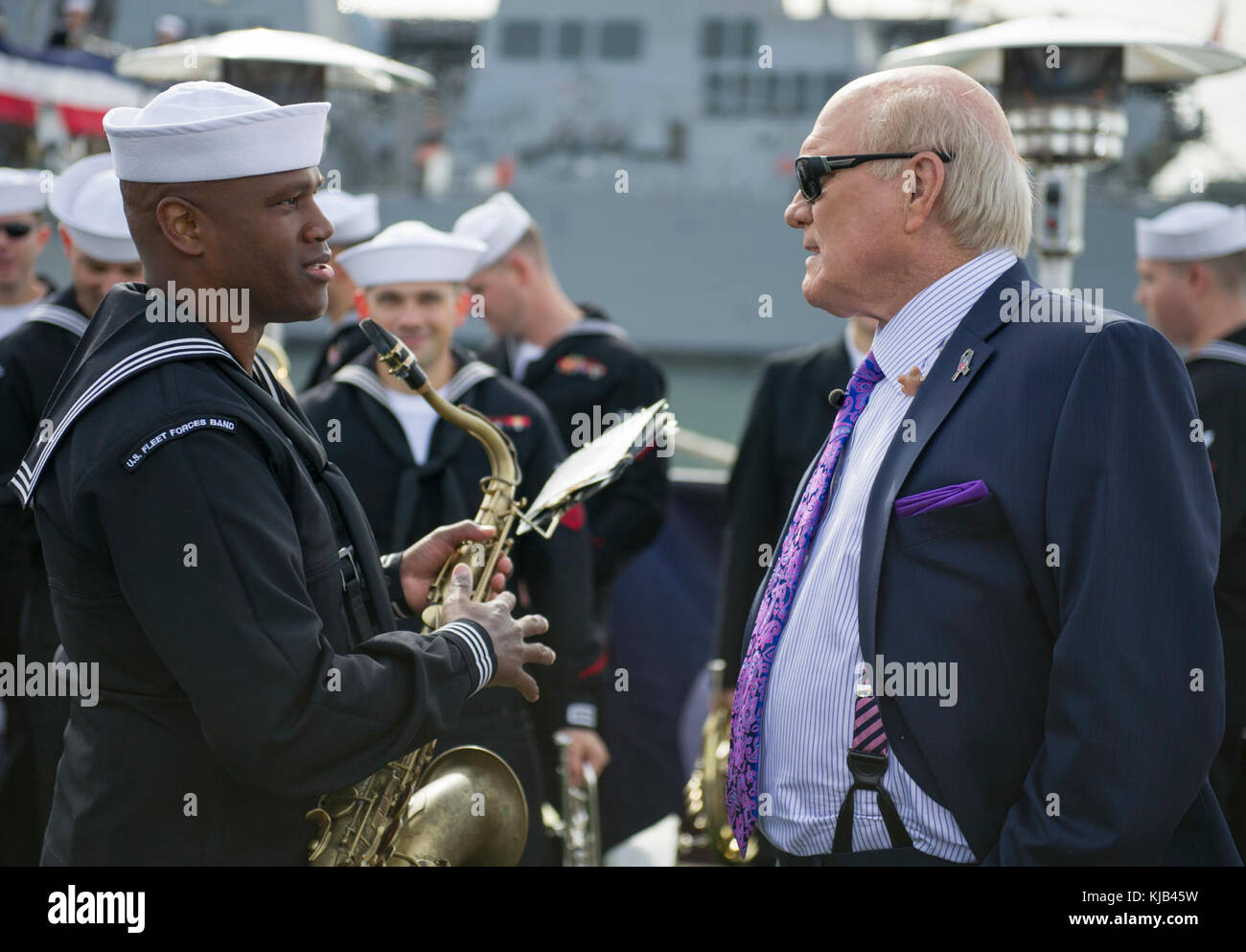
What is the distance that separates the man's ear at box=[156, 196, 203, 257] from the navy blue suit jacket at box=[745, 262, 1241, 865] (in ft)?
4.26

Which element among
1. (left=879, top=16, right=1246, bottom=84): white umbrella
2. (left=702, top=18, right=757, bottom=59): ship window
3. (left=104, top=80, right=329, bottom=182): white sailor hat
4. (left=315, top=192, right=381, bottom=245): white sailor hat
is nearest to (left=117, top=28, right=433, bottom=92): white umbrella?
(left=315, top=192, right=381, bottom=245): white sailor hat

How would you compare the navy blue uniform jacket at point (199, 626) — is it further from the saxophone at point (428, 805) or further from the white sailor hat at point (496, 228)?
the white sailor hat at point (496, 228)

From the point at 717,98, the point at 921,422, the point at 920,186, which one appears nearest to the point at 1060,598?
the point at 921,422

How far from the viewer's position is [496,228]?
6012 mm

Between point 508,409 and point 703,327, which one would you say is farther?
point 703,327

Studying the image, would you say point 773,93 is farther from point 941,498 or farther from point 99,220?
point 941,498

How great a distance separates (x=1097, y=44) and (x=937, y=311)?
2.65m

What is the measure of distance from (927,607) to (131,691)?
137 cm

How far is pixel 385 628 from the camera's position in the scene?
98.9 inches

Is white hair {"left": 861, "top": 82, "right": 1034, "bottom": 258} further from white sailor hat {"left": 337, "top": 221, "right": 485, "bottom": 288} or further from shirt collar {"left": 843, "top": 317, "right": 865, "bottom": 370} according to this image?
white sailor hat {"left": 337, "top": 221, "right": 485, "bottom": 288}

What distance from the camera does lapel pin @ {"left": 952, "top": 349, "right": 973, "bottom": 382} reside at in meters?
2.25

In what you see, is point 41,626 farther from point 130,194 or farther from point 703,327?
point 703,327

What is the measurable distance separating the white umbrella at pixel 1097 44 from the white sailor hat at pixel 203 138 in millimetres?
2988
